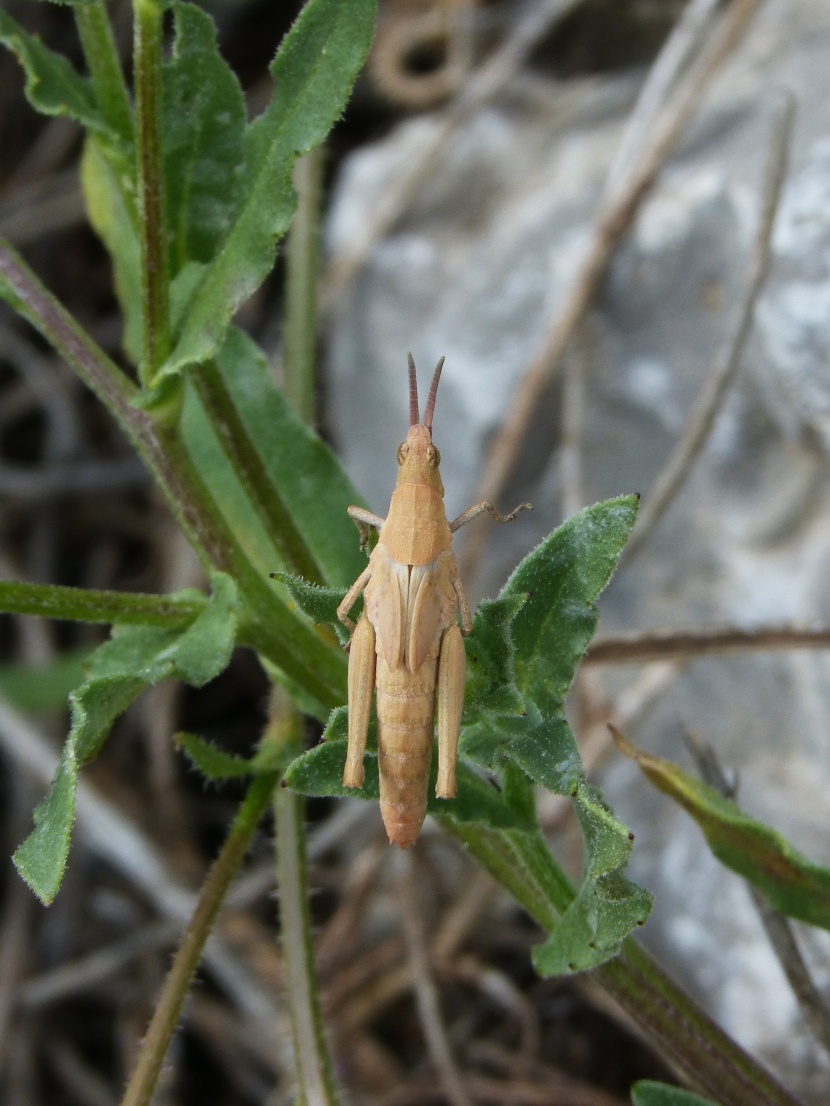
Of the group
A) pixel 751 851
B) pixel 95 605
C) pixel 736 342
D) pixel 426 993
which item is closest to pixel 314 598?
pixel 95 605

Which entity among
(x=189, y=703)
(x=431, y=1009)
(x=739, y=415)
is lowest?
(x=431, y=1009)

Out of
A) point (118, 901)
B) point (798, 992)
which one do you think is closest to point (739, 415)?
point (798, 992)

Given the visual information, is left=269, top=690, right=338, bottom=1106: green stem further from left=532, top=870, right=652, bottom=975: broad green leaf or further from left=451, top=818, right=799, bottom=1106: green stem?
left=532, top=870, right=652, bottom=975: broad green leaf

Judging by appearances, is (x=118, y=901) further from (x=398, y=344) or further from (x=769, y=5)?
(x=769, y=5)

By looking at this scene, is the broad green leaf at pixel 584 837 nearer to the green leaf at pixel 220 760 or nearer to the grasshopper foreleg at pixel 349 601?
the grasshopper foreleg at pixel 349 601

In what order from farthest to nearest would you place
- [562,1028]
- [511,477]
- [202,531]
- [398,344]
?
[398,344] < [511,477] < [562,1028] < [202,531]

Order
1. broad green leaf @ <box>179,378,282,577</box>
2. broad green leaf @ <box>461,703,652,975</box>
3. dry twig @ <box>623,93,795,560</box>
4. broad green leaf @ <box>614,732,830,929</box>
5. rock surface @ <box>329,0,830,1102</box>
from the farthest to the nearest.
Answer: rock surface @ <box>329,0,830,1102</box> < dry twig @ <box>623,93,795,560</box> < broad green leaf @ <box>179,378,282,577</box> < broad green leaf @ <box>614,732,830,929</box> < broad green leaf @ <box>461,703,652,975</box>

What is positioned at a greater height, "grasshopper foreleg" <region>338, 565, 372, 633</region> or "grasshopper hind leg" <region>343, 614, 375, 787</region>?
"grasshopper foreleg" <region>338, 565, 372, 633</region>

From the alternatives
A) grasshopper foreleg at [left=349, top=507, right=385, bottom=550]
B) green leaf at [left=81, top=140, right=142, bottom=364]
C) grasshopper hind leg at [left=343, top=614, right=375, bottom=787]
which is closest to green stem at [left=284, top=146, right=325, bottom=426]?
green leaf at [left=81, top=140, right=142, bottom=364]
